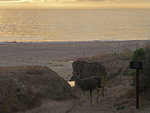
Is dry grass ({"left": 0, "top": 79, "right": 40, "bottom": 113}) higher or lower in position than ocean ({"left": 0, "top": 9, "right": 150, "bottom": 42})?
higher

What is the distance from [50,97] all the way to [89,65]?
287 centimetres

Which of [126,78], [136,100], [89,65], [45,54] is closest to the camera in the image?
[136,100]

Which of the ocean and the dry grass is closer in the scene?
the dry grass

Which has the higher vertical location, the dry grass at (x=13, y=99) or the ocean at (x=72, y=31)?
the dry grass at (x=13, y=99)

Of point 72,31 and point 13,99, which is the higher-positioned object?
point 13,99

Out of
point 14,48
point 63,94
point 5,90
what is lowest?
point 14,48

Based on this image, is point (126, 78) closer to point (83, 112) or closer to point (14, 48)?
point (83, 112)

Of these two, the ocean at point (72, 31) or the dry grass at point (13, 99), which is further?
the ocean at point (72, 31)

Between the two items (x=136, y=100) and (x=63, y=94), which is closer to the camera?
(x=136, y=100)

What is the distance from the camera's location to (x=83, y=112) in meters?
9.29

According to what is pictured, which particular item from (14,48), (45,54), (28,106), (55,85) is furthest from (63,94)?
(14,48)

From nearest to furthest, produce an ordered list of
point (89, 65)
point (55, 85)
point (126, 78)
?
1. point (55, 85)
2. point (126, 78)
3. point (89, 65)

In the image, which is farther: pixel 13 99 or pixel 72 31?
pixel 72 31

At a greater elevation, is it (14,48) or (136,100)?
(136,100)
